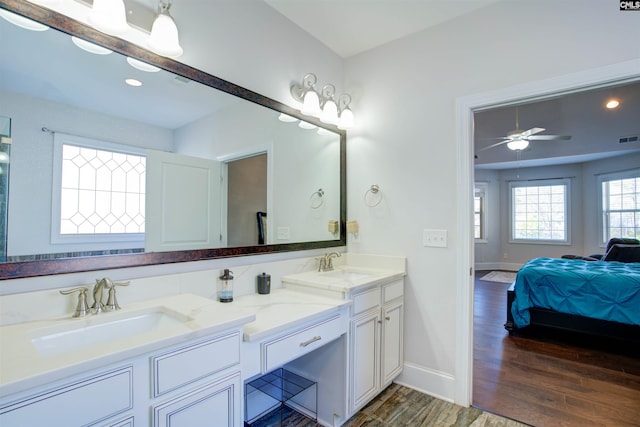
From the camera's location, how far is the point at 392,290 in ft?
7.32

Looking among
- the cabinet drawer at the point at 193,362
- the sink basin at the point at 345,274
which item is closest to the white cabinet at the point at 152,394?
the cabinet drawer at the point at 193,362

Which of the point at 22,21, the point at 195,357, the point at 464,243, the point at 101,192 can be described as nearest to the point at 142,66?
the point at 22,21

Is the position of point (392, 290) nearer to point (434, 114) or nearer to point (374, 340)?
point (374, 340)

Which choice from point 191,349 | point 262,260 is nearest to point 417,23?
point 262,260

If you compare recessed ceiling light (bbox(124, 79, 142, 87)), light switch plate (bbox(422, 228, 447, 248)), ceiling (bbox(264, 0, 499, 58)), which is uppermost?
ceiling (bbox(264, 0, 499, 58))

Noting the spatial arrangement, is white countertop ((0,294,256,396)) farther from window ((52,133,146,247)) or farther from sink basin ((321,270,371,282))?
sink basin ((321,270,371,282))

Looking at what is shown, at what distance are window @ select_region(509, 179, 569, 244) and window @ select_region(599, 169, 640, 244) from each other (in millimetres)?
694

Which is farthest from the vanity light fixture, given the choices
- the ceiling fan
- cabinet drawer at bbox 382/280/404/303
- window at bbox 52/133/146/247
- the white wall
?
the ceiling fan

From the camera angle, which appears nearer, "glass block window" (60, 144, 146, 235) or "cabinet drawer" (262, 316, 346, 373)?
"glass block window" (60, 144, 146, 235)

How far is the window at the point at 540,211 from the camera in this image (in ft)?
23.0

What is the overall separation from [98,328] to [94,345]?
116 millimetres

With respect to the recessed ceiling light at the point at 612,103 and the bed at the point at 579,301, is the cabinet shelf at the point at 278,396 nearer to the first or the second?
the bed at the point at 579,301

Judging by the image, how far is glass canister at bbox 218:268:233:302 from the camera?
172 cm

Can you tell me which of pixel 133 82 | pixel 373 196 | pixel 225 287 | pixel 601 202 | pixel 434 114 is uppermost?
pixel 434 114
